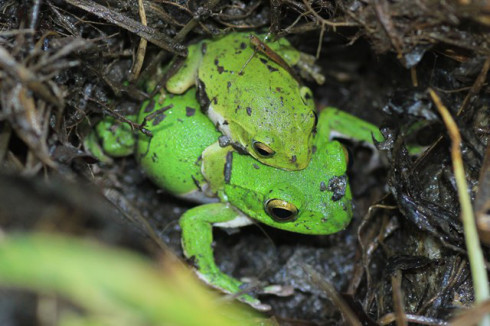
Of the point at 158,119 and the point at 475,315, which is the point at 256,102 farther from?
the point at 475,315

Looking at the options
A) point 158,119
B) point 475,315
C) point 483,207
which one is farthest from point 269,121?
point 475,315

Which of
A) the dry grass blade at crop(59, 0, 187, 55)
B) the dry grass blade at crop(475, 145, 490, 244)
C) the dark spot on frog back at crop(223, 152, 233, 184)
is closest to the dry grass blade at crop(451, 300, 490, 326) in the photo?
the dry grass blade at crop(475, 145, 490, 244)

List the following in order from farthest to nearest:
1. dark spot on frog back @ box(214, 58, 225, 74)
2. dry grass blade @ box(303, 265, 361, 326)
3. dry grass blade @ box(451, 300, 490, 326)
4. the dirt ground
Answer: dark spot on frog back @ box(214, 58, 225, 74)
dry grass blade @ box(303, 265, 361, 326)
the dirt ground
dry grass blade @ box(451, 300, 490, 326)

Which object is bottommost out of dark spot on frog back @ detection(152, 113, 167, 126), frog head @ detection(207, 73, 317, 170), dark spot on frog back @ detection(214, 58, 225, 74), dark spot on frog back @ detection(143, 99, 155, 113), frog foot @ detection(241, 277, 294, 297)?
frog foot @ detection(241, 277, 294, 297)

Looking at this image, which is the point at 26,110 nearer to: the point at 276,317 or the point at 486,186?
the point at 276,317

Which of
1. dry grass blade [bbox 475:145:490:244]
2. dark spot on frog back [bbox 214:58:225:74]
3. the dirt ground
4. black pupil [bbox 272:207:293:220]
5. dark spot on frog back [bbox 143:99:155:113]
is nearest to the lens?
dry grass blade [bbox 475:145:490:244]

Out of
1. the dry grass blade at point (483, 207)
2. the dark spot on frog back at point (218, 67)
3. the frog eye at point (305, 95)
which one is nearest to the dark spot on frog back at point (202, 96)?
the dark spot on frog back at point (218, 67)

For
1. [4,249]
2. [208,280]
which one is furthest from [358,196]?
[4,249]

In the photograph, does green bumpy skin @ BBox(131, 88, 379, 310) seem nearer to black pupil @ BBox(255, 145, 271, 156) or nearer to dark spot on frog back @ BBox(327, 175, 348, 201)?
dark spot on frog back @ BBox(327, 175, 348, 201)
